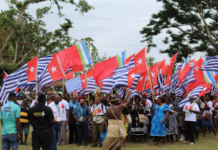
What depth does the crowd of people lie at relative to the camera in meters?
6.71

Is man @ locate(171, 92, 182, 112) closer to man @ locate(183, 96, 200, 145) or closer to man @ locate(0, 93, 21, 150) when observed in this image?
man @ locate(183, 96, 200, 145)

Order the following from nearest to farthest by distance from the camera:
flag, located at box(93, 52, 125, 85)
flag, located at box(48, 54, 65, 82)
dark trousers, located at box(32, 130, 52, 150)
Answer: dark trousers, located at box(32, 130, 52, 150)
flag, located at box(48, 54, 65, 82)
flag, located at box(93, 52, 125, 85)

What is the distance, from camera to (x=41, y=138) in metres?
6.64

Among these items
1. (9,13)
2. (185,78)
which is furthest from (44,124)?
(9,13)

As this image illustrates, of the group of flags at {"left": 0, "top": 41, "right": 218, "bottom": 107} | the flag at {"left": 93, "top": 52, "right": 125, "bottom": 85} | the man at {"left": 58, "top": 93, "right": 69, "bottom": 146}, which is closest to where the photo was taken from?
the man at {"left": 58, "top": 93, "right": 69, "bottom": 146}

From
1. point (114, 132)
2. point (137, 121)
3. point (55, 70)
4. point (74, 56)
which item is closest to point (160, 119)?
point (137, 121)

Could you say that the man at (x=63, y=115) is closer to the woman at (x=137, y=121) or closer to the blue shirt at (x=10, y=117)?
the woman at (x=137, y=121)

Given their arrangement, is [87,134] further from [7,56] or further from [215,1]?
[7,56]

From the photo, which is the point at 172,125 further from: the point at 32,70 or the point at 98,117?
the point at 32,70

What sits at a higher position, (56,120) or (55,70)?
(55,70)

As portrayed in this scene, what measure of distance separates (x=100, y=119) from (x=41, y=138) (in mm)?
3805

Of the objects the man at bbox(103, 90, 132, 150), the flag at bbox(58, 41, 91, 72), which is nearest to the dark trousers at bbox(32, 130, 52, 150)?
the man at bbox(103, 90, 132, 150)

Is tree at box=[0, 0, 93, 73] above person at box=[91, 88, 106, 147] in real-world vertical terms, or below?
above

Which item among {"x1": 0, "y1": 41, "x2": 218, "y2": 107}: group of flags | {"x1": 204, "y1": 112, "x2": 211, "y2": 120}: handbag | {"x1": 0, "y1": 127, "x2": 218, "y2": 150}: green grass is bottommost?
{"x1": 0, "y1": 127, "x2": 218, "y2": 150}: green grass
